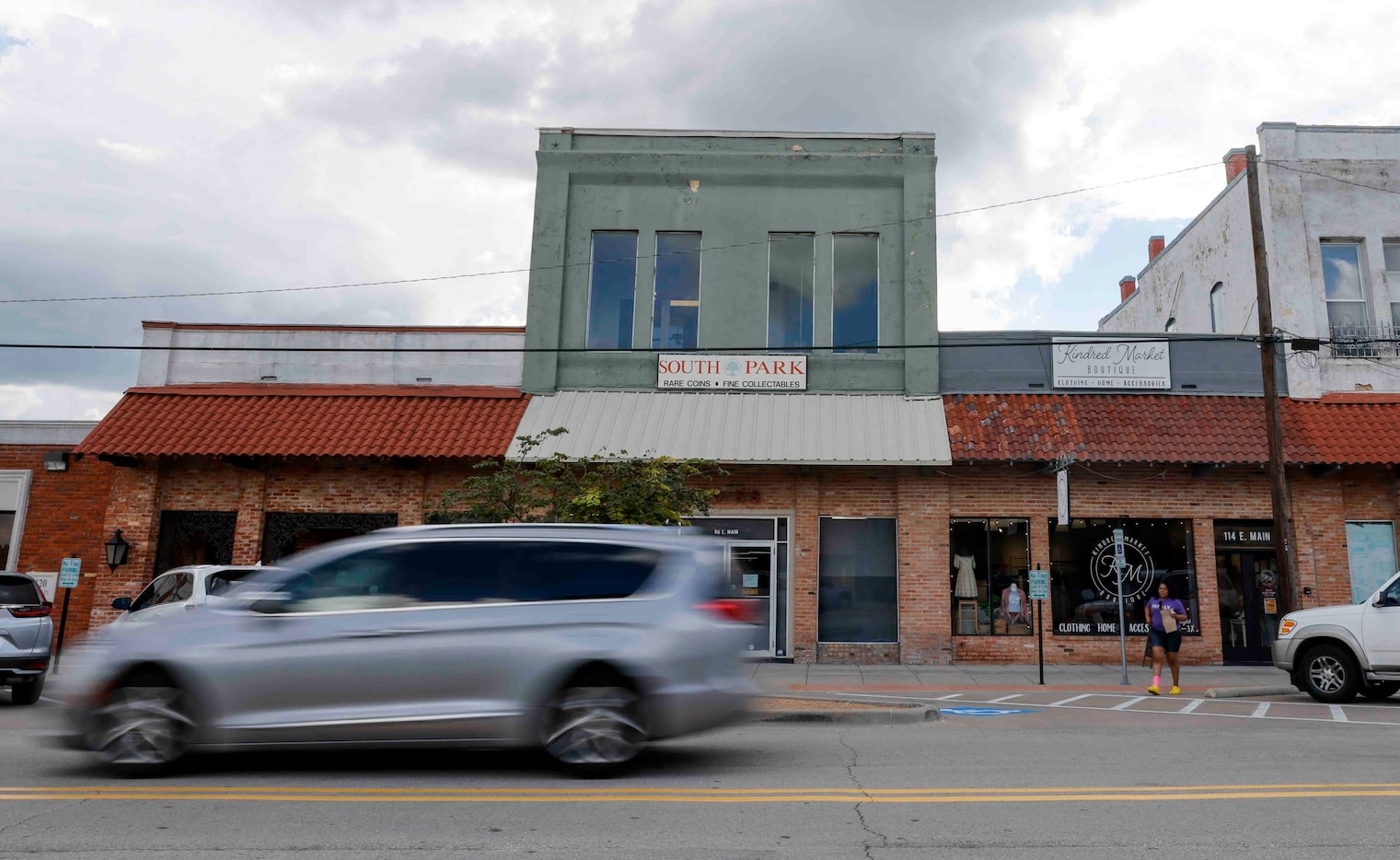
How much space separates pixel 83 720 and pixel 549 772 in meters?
3.31

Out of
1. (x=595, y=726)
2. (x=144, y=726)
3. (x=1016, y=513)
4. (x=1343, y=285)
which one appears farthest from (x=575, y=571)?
(x=1343, y=285)

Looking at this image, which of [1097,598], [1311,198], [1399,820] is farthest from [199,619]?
[1311,198]

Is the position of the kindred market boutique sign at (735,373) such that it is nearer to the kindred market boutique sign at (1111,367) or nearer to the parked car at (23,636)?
the kindred market boutique sign at (1111,367)

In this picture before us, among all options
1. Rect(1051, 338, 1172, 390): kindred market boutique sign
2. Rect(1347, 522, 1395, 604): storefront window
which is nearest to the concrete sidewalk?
Rect(1347, 522, 1395, 604): storefront window

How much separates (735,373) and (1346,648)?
10.9m

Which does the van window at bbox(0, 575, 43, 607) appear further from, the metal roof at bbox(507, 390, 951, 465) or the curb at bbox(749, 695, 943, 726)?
the curb at bbox(749, 695, 943, 726)

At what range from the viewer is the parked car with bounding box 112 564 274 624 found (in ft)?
41.5

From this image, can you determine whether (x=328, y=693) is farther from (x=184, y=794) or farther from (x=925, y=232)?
(x=925, y=232)

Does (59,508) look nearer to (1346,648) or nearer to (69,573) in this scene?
(69,573)

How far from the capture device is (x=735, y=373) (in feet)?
63.7

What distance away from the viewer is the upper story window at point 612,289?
2016cm

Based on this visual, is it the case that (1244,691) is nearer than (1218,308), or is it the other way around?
(1244,691)

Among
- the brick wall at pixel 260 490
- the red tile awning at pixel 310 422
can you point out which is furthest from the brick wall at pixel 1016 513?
the brick wall at pixel 260 490

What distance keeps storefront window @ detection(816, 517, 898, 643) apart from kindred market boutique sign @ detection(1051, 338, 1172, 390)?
4.59m
